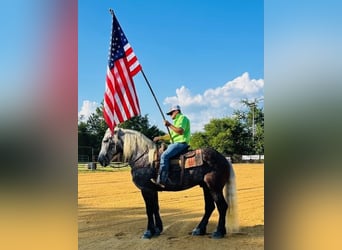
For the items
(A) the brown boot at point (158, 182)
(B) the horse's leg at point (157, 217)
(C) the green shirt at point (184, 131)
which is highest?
(C) the green shirt at point (184, 131)

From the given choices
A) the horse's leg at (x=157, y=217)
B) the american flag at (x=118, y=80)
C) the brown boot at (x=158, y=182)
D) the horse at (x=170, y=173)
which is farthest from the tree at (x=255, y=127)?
the american flag at (x=118, y=80)

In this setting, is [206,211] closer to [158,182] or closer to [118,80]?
[158,182]

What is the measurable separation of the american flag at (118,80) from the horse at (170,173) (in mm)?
189

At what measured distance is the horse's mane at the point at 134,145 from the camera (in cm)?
415

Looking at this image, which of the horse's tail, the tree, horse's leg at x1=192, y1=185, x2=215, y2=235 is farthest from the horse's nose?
the tree

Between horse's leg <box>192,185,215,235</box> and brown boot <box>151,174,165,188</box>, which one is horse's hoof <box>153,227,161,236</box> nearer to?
horse's leg <box>192,185,215,235</box>

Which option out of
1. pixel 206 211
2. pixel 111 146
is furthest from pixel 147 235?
pixel 111 146

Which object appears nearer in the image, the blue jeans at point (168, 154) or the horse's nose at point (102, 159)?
the blue jeans at point (168, 154)

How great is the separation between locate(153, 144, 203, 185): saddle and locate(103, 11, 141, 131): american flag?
0.67m

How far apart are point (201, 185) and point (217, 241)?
24.8 inches

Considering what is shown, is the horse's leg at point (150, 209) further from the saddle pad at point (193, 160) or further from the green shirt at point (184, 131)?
the green shirt at point (184, 131)

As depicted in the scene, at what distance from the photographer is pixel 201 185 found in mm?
4148
